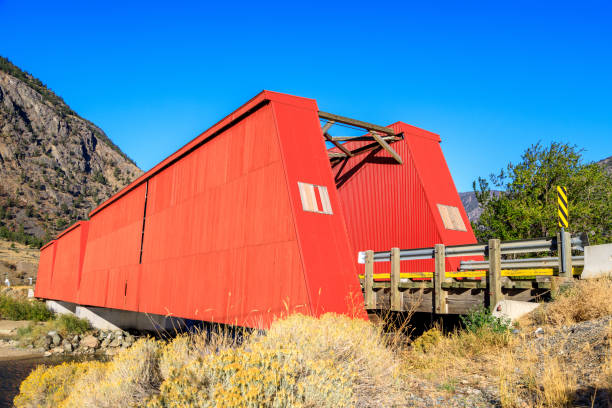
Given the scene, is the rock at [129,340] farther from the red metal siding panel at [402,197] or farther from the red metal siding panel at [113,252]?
the red metal siding panel at [402,197]

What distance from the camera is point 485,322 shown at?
308 inches

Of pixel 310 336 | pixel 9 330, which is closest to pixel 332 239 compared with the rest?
pixel 310 336

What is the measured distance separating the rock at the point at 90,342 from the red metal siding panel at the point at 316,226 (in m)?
24.2

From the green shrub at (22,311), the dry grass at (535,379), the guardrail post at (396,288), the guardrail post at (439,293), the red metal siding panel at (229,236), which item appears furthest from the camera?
the green shrub at (22,311)

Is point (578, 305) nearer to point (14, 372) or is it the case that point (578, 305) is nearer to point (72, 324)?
point (14, 372)

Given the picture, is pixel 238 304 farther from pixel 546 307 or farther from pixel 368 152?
pixel 368 152

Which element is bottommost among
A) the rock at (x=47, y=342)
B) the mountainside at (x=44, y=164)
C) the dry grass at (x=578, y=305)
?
the rock at (x=47, y=342)

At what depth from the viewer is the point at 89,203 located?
3804 inches

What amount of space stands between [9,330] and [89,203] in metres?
67.7

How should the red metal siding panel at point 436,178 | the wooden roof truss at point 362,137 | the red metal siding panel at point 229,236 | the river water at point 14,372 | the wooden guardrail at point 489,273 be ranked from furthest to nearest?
the river water at point 14,372
the red metal siding panel at point 436,178
the wooden roof truss at point 362,137
the red metal siding panel at point 229,236
the wooden guardrail at point 489,273

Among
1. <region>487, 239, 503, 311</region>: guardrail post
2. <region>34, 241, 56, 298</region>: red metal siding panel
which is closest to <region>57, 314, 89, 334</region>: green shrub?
<region>34, 241, 56, 298</region>: red metal siding panel

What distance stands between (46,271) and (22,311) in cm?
387

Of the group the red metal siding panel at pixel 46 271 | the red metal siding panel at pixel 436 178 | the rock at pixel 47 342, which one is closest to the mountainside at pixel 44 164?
the red metal siding panel at pixel 46 271

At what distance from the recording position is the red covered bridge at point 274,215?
1044 cm
